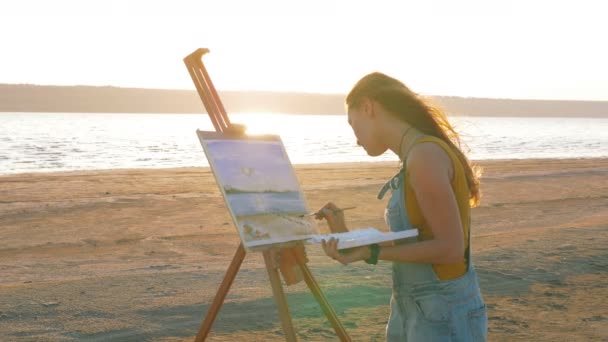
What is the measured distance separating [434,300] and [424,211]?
430mm

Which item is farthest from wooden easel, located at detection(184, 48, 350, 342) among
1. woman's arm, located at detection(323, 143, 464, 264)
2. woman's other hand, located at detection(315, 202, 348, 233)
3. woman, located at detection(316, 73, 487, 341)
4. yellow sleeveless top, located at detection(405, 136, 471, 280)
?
yellow sleeveless top, located at detection(405, 136, 471, 280)

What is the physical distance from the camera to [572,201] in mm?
17594

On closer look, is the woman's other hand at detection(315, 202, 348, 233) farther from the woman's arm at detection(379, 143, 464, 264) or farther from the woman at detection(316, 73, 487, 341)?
the woman's arm at detection(379, 143, 464, 264)

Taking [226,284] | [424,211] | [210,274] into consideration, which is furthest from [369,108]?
[210,274]

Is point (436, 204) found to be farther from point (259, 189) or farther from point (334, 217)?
point (259, 189)

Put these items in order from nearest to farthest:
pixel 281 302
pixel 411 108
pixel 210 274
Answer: pixel 411 108
pixel 281 302
pixel 210 274

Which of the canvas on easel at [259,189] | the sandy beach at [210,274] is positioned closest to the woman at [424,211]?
the canvas on easel at [259,189]

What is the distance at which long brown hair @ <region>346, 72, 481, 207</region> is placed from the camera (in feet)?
11.1

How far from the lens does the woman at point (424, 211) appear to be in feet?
10.5

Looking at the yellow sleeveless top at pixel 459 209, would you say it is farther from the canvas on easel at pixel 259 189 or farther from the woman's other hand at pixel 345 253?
the canvas on easel at pixel 259 189

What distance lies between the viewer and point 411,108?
3.41 metres

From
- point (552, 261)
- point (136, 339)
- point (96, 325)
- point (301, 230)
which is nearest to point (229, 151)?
point (301, 230)

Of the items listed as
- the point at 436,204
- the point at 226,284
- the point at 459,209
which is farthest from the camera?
the point at 226,284

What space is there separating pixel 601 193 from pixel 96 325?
1556 cm
